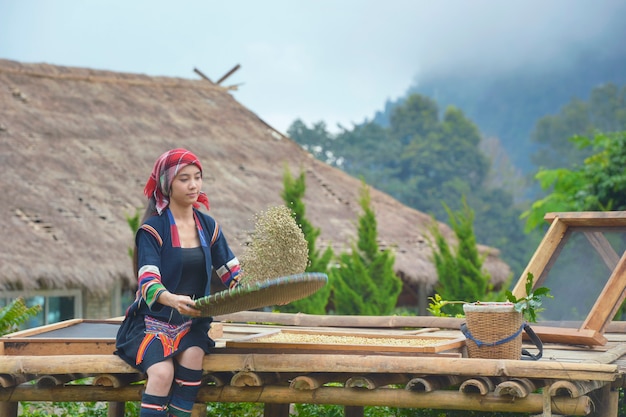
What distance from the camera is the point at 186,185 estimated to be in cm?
451

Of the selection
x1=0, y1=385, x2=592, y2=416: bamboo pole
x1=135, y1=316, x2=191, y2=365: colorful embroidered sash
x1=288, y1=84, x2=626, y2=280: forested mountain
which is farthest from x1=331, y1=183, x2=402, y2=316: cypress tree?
x1=288, y1=84, x2=626, y2=280: forested mountain

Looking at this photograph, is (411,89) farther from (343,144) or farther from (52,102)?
(52,102)

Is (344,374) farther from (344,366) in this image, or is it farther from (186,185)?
(186,185)

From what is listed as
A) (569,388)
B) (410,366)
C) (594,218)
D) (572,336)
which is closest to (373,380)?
(410,366)

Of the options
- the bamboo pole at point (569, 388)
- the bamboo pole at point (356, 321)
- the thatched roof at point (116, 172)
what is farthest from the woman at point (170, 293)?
the thatched roof at point (116, 172)

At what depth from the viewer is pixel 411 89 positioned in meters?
78.4

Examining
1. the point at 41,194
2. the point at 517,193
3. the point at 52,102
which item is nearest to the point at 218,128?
the point at 52,102

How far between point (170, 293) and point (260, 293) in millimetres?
419

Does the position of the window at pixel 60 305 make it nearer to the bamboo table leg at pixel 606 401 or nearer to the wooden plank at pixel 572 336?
the wooden plank at pixel 572 336

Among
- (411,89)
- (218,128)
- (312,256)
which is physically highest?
(411,89)

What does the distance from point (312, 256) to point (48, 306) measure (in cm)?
363

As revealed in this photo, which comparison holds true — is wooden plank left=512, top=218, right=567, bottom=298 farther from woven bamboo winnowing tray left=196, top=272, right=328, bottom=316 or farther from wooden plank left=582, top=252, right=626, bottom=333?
woven bamboo winnowing tray left=196, top=272, right=328, bottom=316

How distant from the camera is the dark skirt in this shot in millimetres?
4375

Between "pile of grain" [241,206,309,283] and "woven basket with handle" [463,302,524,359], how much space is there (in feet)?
3.22
